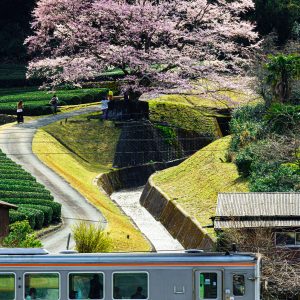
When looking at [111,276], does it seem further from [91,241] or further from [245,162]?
[245,162]

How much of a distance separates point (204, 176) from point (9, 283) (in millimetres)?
33139

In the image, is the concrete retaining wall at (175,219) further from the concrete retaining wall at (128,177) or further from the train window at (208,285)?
the train window at (208,285)

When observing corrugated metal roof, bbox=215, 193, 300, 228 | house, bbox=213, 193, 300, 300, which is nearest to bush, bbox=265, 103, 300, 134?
corrugated metal roof, bbox=215, 193, 300, 228

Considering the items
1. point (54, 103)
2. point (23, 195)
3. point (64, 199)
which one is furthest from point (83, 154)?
point (23, 195)

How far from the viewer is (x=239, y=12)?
306 ft

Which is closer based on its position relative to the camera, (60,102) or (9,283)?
(9,283)

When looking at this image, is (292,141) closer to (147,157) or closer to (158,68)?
(147,157)

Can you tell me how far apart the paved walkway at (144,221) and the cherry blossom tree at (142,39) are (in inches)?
445

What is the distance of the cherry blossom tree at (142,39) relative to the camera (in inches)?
3216

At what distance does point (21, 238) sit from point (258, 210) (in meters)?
9.32

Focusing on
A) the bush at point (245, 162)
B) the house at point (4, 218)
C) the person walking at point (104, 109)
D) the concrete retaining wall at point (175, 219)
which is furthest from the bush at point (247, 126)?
the house at point (4, 218)

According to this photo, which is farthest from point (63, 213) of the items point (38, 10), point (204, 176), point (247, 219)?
point (38, 10)

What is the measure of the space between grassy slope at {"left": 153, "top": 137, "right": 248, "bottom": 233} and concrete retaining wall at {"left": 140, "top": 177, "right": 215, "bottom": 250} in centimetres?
41

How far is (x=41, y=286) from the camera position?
35.2 metres
